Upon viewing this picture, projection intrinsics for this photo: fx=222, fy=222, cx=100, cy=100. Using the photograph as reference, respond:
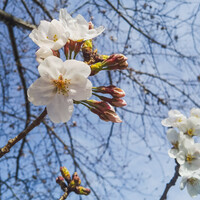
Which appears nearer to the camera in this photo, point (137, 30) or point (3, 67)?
point (137, 30)

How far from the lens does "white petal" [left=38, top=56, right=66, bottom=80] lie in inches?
28.9

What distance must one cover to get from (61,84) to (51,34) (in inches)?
9.3

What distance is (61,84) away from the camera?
31.9 inches

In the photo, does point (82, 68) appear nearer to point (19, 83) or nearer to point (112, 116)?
point (112, 116)

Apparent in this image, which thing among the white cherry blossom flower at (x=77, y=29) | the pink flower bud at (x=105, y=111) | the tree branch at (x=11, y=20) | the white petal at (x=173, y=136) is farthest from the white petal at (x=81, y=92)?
the tree branch at (x=11, y=20)

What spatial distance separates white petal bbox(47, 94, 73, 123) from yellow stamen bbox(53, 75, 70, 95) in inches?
0.7

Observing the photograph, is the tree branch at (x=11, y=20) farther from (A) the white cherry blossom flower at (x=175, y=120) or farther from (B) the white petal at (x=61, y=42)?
(B) the white petal at (x=61, y=42)

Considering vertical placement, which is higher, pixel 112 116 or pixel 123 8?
pixel 123 8

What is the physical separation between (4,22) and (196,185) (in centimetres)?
276

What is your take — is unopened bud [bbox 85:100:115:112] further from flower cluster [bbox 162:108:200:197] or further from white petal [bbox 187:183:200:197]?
white petal [bbox 187:183:200:197]

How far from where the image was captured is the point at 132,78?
3.15 meters

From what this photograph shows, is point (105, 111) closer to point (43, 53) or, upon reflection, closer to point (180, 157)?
point (43, 53)

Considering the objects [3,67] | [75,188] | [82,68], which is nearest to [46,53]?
[82,68]

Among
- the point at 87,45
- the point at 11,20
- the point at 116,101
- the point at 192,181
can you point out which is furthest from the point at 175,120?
the point at 11,20
